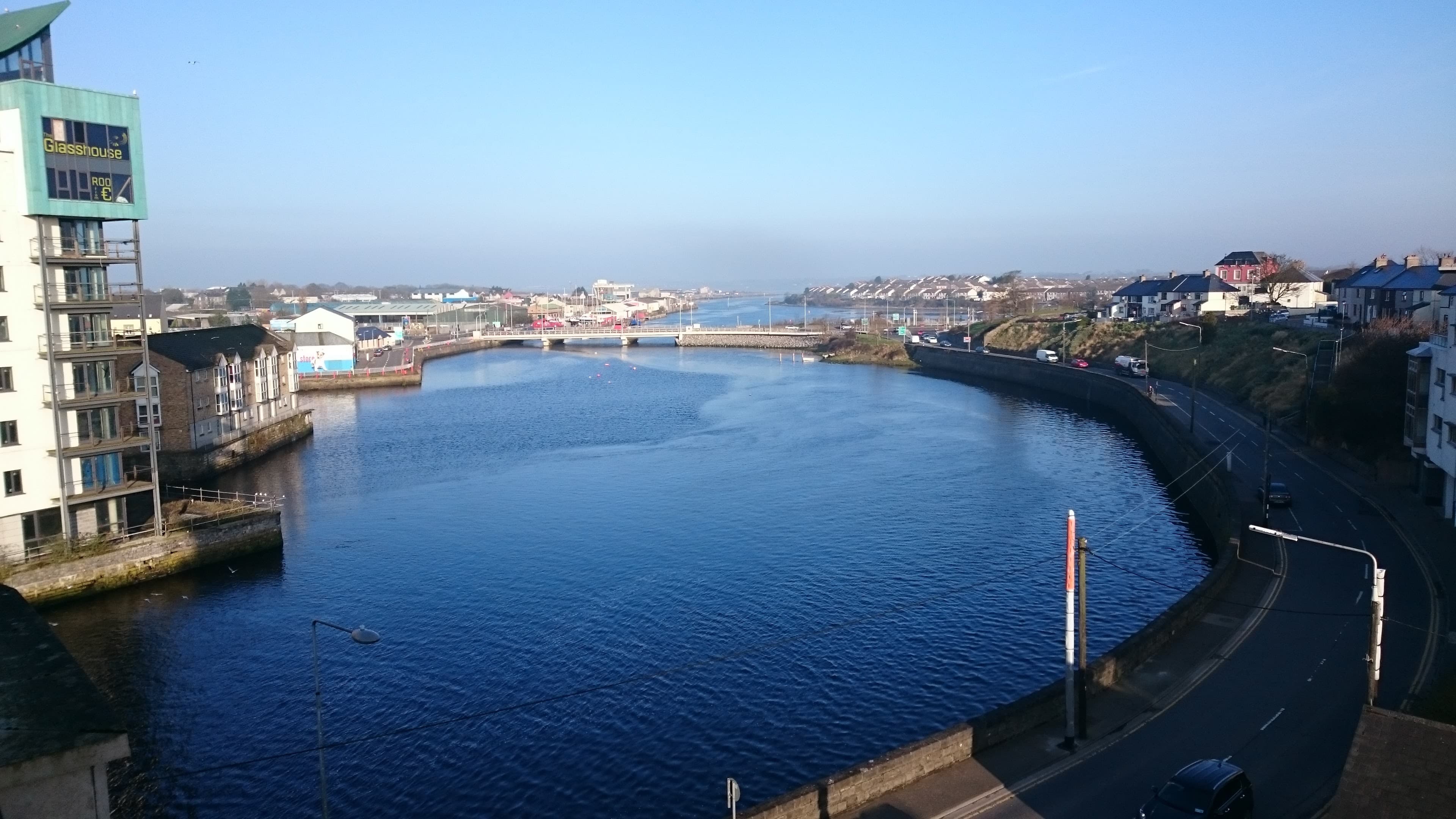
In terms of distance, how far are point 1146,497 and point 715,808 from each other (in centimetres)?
1564

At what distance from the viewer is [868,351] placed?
63094 millimetres

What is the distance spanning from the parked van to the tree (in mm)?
85446

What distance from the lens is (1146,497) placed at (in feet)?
71.9

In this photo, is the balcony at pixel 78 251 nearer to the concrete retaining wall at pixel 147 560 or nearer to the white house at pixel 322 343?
the concrete retaining wall at pixel 147 560

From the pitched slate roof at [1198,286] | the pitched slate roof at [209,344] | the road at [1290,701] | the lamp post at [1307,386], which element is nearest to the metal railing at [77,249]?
the pitched slate roof at [209,344]

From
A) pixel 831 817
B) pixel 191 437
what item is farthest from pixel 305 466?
pixel 831 817

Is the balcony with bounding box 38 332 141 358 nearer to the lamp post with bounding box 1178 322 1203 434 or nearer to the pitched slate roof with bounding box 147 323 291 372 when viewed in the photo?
the pitched slate roof with bounding box 147 323 291 372

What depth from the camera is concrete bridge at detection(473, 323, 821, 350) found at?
245 feet

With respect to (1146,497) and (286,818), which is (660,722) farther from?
(1146,497)

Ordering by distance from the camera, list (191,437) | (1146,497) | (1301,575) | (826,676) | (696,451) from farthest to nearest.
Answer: (696,451), (191,437), (1146,497), (1301,575), (826,676)

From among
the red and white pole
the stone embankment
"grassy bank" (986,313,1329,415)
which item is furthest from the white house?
the red and white pole

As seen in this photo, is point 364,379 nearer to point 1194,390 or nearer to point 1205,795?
point 1194,390

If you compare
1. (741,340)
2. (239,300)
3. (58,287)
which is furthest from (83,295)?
(239,300)

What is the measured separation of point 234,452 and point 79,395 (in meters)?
10.6
